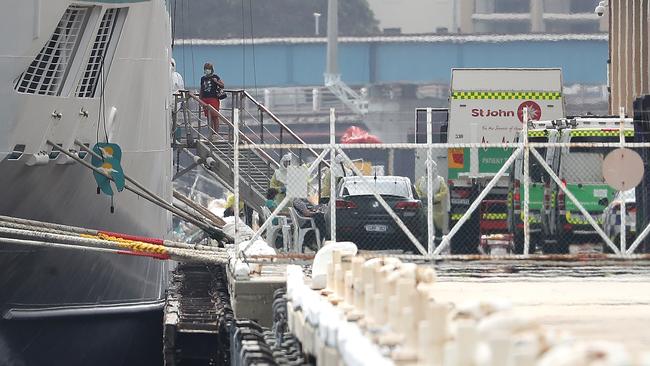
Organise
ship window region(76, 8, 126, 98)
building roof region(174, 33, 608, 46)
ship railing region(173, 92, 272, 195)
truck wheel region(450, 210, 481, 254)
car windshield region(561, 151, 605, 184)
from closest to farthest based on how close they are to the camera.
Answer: ship window region(76, 8, 126, 98) → truck wheel region(450, 210, 481, 254) → car windshield region(561, 151, 605, 184) → ship railing region(173, 92, 272, 195) → building roof region(174, 33, 608, 46)

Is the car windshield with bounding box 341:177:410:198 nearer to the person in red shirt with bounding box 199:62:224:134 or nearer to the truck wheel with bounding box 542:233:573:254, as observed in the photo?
the truck wheel with bounding box 542:233:573:254

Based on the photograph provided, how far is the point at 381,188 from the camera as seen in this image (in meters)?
27.4

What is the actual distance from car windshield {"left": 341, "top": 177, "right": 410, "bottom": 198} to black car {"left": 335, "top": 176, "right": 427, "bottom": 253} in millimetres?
16

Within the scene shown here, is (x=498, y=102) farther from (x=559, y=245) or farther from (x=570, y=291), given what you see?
(x=570, y=291)

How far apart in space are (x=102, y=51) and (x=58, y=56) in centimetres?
70

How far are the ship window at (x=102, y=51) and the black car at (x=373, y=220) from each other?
13.1 feet

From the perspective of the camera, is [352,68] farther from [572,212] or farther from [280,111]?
[572,212]

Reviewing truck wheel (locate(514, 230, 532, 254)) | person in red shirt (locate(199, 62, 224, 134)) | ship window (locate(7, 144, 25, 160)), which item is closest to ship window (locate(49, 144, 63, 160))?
ship window (locate(7, 144, 25, 160))

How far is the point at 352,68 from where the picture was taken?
2926 inches

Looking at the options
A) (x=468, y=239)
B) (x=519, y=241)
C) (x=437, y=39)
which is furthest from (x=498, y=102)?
(x=437, y=39)

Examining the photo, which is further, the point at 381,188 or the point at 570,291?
the point at 381,188

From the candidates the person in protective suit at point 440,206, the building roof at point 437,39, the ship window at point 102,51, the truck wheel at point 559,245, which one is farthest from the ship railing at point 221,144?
Result: the building roof at point 437,39

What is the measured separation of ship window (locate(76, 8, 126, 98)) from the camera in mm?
22062

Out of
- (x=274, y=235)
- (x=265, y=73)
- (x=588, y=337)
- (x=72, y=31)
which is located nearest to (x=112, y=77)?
(x=72, y=31)
